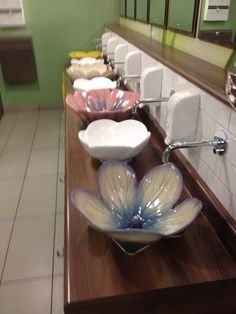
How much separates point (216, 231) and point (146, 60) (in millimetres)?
1107

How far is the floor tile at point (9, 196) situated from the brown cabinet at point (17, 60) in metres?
1.81

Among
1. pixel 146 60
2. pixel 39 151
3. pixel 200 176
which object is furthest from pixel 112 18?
pixel 200 176

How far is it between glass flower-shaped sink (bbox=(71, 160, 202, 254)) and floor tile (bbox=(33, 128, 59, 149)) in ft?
7.41

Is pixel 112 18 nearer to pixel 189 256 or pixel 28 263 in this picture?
pixel 28 263

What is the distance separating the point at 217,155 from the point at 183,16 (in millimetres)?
895

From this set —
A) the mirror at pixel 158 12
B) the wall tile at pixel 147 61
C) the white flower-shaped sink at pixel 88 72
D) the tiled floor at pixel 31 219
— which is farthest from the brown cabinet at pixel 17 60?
the wall tile at pixel 147 61

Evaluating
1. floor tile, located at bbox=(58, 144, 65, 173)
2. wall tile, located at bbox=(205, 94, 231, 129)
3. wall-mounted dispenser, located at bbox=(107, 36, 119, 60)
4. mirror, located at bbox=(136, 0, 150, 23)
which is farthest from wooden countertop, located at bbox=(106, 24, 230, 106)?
floor tile, located at bbox=(58, 144, 65, 173)

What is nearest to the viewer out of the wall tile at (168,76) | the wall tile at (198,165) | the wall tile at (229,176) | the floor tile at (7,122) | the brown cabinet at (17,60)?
the wall tile at (229,176)

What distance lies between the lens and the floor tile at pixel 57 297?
4.52ft

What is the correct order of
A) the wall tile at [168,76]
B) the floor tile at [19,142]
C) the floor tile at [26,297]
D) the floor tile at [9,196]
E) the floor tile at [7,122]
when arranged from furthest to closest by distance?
the floor tile at [7,122] < the floor tile at [19,142] < the floor tile at [9,196] < the floor tile at [26,297] < the wall tile at [168,76]

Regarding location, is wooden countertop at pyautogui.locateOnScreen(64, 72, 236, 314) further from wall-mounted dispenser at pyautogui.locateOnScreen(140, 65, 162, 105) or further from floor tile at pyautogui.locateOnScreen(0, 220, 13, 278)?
floor tile at pyautogui.locateOnScreen(0, 220, 13, 278)

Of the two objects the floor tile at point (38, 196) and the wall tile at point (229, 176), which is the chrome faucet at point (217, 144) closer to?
the wall tile at point (229, 176)

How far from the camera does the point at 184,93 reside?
2.97ft

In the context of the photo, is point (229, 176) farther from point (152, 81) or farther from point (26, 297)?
point (26, 297)
